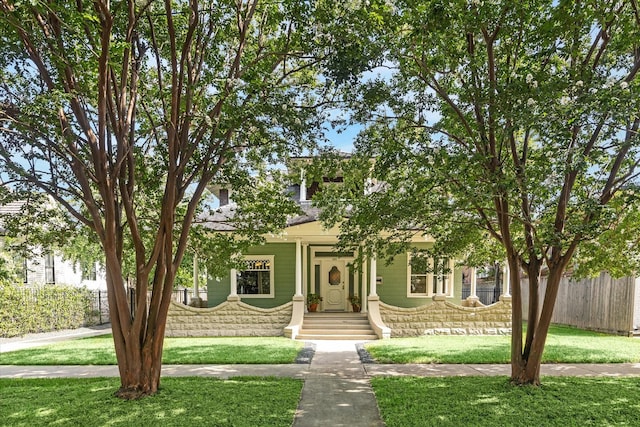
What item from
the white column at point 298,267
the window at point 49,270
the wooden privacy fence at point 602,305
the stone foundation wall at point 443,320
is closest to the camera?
the wooden privacy fence at point 602,305

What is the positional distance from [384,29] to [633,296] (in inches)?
466

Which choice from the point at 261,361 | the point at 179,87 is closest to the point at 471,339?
the point at 261,361

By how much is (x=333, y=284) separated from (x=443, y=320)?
13.1 feet

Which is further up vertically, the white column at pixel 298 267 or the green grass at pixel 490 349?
the white column at pixel 298 267

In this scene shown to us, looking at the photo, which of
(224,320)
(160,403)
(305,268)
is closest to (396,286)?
(305,268)

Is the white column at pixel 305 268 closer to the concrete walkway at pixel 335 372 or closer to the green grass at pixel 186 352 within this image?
the green grass at pixel 186 352

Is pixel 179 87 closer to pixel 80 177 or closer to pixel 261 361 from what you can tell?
pixel 80 177

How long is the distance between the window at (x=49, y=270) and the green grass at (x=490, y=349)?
45.5ft

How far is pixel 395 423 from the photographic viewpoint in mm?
4562

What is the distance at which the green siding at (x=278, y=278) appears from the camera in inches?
539

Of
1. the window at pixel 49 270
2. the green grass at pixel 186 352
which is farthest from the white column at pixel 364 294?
the window at pixel 49 270

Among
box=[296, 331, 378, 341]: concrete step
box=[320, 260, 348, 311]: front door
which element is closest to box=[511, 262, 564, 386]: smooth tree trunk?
box=[296, 331, 378, 341]: concrete step

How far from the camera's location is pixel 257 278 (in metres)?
13.8

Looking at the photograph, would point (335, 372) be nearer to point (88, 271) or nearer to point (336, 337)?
point (336, 337)
